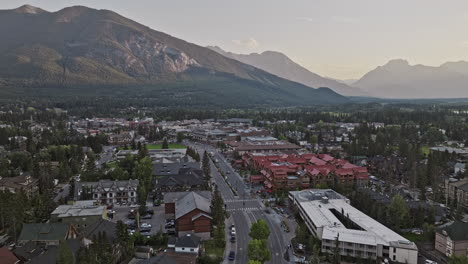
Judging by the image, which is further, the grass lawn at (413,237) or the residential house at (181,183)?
the residential house at (181,183)

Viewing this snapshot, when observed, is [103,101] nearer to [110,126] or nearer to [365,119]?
[110,126]

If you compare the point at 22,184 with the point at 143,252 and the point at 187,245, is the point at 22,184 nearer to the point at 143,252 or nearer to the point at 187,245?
the point at 143,252

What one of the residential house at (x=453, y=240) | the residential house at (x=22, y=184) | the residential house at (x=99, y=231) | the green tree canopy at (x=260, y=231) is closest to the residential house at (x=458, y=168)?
the residential house at (x=453, y=240)

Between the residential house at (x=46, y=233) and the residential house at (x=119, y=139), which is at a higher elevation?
the residential house at (x=119, y=139)

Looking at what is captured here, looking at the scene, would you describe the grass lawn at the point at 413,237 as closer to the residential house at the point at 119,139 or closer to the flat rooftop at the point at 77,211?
the flat rooftop at the point at 77,211

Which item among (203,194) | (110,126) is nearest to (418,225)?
(203,194)

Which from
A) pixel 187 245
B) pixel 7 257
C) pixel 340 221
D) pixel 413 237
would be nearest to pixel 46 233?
pixel 7 257

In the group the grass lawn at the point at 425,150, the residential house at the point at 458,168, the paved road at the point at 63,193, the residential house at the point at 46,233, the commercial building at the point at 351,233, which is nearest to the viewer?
the commercial building at the point at 351,233
